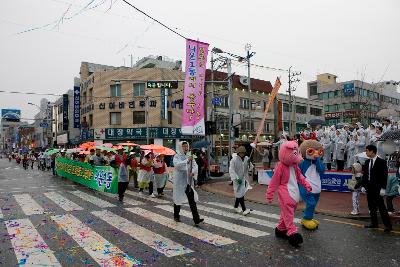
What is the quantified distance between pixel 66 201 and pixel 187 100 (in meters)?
6.27

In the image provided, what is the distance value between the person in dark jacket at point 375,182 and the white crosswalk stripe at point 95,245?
4.97 metres

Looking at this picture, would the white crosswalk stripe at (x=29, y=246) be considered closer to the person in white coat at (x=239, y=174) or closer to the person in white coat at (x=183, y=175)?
the person in white coat at (x=183, y=175)

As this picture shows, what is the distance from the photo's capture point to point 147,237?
6.91m

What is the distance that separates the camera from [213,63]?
30.5 metres

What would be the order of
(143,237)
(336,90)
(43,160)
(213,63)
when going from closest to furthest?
(143,237) < (213,63) < (43,160) < (336,90)

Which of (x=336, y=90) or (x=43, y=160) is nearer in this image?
(x=43, y=160)

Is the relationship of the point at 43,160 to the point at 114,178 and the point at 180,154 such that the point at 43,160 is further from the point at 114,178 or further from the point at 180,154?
the point at 180,154

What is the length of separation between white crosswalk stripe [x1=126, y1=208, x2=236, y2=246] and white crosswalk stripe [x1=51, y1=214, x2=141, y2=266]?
1586 mm

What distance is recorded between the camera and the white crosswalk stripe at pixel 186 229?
655 cm

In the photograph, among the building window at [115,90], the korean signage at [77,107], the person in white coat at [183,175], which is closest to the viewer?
the person in white coat at [183,175]

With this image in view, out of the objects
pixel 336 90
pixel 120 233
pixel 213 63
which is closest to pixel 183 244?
pixel 120 233

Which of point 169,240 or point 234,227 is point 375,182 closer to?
point 234,227

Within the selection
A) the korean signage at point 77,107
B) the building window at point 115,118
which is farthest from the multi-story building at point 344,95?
the korean signage at point 77,107

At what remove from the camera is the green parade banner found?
1374cm
